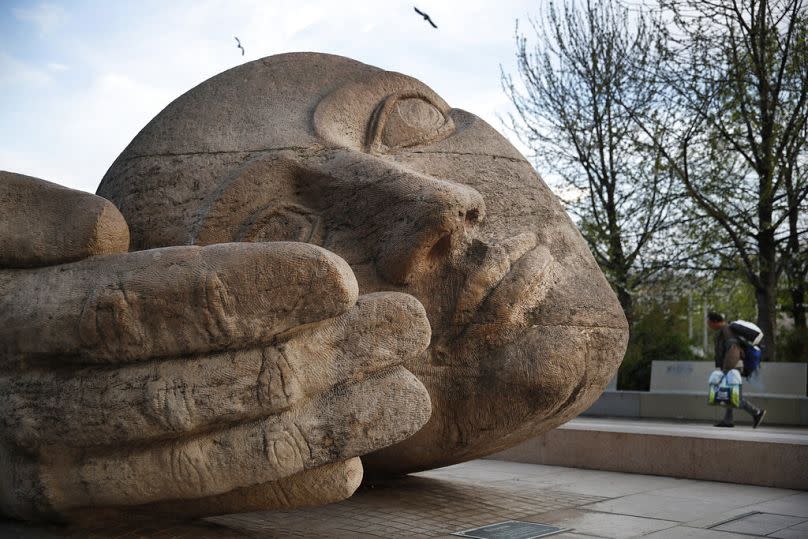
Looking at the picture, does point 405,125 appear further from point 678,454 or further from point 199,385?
point 678,454

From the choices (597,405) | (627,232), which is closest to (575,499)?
(597,405)

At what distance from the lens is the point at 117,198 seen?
16.7 feet

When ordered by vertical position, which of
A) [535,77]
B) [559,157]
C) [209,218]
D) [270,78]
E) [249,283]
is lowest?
[249,283]

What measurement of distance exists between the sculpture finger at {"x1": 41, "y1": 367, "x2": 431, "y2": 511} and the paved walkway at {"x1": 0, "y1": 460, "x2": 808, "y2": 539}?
1.27 feet

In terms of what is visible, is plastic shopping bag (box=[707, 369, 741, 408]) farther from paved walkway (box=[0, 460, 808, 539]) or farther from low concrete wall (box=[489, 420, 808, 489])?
paved walkway (box=[0, 460, 808, 539])

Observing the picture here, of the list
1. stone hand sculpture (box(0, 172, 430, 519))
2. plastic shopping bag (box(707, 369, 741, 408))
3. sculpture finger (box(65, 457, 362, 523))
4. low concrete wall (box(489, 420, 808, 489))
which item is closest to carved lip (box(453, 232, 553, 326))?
stone hand sculpture (box(0, 172, 430, 519))

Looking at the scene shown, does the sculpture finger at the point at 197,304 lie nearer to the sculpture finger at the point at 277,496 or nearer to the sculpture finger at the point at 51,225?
the sculpture finger at the point at 51,225

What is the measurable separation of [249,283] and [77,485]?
3.70 feet

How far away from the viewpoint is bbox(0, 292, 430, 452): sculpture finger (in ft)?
12.1

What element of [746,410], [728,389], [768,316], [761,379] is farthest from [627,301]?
[728,389]

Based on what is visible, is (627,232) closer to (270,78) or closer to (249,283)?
(270,78)

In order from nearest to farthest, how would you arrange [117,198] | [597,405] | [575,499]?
1. [117,198]
2. [575,499]
3. [597,405]

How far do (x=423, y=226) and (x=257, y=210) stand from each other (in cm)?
95

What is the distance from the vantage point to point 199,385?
3.69m
